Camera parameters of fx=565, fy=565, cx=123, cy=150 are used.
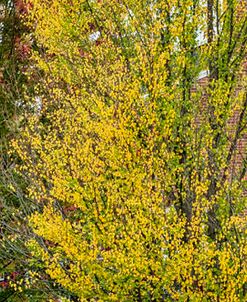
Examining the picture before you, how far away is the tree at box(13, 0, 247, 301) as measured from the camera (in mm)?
6520

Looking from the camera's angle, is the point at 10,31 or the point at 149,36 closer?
the point at 149,36

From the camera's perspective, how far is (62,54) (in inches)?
349

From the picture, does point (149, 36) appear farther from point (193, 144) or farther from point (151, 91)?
point (193, 144)

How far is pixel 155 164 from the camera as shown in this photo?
6.98 m

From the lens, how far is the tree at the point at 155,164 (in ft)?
21.4

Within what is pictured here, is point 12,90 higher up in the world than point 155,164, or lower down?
higher up

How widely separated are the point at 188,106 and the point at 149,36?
3.71ft

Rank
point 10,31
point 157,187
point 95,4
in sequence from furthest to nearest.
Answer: point 10,31
point 95,4
point 157,187

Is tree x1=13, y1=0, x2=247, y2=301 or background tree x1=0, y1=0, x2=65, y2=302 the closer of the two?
tree x1=13, y1=0, x2=247, y2=301

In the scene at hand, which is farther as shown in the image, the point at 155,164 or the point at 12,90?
the point at 12,90

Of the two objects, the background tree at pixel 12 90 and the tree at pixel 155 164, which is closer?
the tree at pixel 155 164

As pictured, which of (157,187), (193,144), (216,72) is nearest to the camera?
(157,187)

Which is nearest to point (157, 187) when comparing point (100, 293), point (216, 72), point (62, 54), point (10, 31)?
point (100, 293)

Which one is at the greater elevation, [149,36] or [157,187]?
[149,36]
